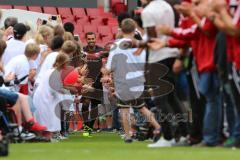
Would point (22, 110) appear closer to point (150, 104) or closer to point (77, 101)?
point (150, 104)

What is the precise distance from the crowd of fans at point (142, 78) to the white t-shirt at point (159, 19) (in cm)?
1

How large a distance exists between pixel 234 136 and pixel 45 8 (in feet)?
75.3

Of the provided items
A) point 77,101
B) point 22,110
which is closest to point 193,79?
point 22,110

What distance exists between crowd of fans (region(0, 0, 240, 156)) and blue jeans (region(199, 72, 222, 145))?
0.01 meters

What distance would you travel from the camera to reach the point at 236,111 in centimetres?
1273

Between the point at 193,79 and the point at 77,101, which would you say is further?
the point at 77,101

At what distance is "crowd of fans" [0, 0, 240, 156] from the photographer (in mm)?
13000

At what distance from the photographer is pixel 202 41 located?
43.8 ft

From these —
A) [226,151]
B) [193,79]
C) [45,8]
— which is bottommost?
[226,151]

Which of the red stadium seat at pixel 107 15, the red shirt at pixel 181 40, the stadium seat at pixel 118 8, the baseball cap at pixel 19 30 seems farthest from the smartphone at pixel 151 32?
the stadium seat at pixel 118 8

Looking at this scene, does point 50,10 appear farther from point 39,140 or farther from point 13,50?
point 39,140

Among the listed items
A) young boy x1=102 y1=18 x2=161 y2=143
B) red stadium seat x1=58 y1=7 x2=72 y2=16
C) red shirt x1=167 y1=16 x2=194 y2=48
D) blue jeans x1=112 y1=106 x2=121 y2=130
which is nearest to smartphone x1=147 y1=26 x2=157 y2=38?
red shirt x1=167 y1=16 x2=194 y2=48

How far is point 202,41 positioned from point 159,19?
0.93m

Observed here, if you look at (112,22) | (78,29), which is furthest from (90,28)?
(112,22)
